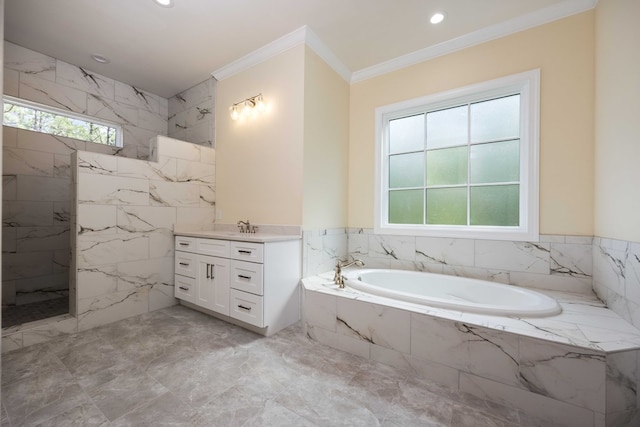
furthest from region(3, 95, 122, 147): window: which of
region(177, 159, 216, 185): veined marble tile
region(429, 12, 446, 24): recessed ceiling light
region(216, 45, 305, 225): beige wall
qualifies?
region(429, 12, 446, 24): recessed ceiling light

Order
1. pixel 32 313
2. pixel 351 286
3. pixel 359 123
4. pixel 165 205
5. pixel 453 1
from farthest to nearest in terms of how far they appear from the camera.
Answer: pixel 359 123 < pixel 165 205 < pixel 32 313 < pixel 351 286 < pixel 453 1

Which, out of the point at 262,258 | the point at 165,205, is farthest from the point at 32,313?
the point at 262,258

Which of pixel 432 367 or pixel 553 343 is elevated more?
pixel 553 343

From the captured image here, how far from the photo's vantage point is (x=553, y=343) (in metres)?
1.30

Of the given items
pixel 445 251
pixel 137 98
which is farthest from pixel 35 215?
pixel 445 251

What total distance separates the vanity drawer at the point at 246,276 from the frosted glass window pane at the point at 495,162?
7.26ft

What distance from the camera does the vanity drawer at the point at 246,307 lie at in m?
2.13

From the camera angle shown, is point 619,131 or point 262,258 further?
point 262,258

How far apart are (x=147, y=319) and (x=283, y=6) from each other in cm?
312

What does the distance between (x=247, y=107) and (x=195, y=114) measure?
3.68ft

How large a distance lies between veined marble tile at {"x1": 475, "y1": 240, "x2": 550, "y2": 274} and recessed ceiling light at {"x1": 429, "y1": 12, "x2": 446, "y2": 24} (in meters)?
1.98

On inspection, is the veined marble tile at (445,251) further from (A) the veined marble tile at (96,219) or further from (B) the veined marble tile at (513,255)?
(A) the veined marble tile at (96,219)

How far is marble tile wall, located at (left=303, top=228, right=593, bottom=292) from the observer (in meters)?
2.04

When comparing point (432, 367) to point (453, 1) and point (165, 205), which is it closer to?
point (453, 1)
